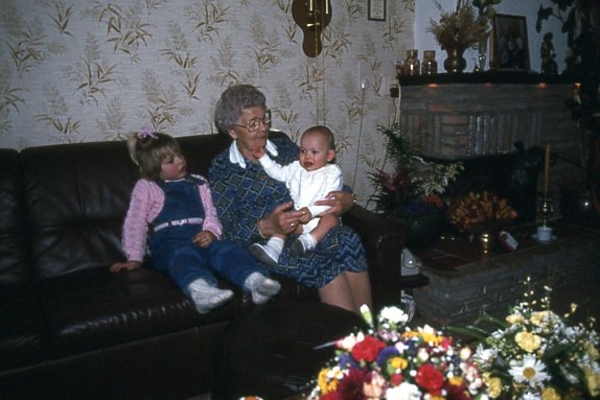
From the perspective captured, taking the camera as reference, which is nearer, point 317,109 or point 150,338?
point 150,338

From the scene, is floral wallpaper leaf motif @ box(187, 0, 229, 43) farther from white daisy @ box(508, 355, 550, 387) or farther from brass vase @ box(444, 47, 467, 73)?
white daisy @ box(508, 355, 550, 387)

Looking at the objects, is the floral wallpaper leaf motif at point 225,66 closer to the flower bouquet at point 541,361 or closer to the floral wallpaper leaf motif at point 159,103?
the floral wallpaper leaf motif at point 159,103

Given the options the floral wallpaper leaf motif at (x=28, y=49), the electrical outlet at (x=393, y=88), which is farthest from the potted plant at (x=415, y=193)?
the floral wallpaper leaf motif at (x=28, y=49)

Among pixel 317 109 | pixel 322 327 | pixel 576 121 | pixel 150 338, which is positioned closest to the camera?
pixel 322 327

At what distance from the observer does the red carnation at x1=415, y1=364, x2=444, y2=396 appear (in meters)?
0.66

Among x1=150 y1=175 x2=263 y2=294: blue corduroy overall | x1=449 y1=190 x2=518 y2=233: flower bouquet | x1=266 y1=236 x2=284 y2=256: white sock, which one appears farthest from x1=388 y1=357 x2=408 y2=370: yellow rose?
x1=449 y1=190 x2=518 y2=233: flower bouquet

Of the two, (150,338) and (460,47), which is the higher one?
(460,47)

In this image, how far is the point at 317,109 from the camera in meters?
2.90

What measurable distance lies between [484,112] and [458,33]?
551mm

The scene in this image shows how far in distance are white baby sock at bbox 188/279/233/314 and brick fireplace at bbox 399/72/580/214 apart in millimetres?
1982

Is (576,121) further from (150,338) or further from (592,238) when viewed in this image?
→ (150,338)

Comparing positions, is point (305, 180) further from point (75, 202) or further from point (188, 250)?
point (75, 202)

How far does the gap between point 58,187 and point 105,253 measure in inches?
14.4

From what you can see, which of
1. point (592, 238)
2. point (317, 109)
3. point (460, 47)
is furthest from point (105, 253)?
point (592, 238)
